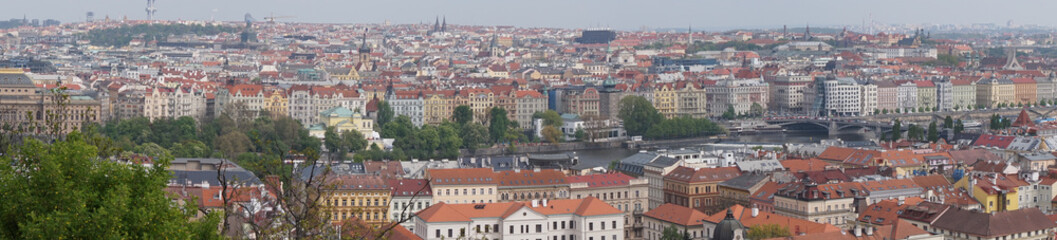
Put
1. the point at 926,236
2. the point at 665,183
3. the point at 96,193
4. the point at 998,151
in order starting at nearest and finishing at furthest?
the point at 96,193 → the point at 926,236 → the point at 665,183 → the point at 998,151

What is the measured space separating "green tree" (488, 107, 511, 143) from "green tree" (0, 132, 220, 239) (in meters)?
45.7

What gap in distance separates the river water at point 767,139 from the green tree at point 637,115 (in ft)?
10.5

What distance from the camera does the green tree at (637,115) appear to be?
62.1 m

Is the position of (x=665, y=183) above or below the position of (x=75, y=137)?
below

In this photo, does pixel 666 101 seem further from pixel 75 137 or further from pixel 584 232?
Answer: pixel 75 137

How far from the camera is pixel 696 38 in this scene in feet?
461

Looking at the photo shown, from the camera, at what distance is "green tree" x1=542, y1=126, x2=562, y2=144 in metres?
58.4

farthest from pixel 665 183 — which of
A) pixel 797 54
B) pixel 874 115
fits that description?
pixel 797 54

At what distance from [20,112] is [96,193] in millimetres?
42499

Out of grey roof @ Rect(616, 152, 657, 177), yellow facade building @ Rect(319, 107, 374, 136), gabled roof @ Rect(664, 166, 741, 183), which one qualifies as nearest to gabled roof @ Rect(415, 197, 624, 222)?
gabled roof @ Rect(664, 166, 741, 183)

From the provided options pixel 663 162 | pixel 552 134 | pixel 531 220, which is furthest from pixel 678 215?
pixel 552 134

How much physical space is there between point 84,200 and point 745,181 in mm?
23249

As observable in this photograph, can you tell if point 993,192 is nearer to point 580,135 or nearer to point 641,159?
point 641,159

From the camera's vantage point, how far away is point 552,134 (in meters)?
58.5
